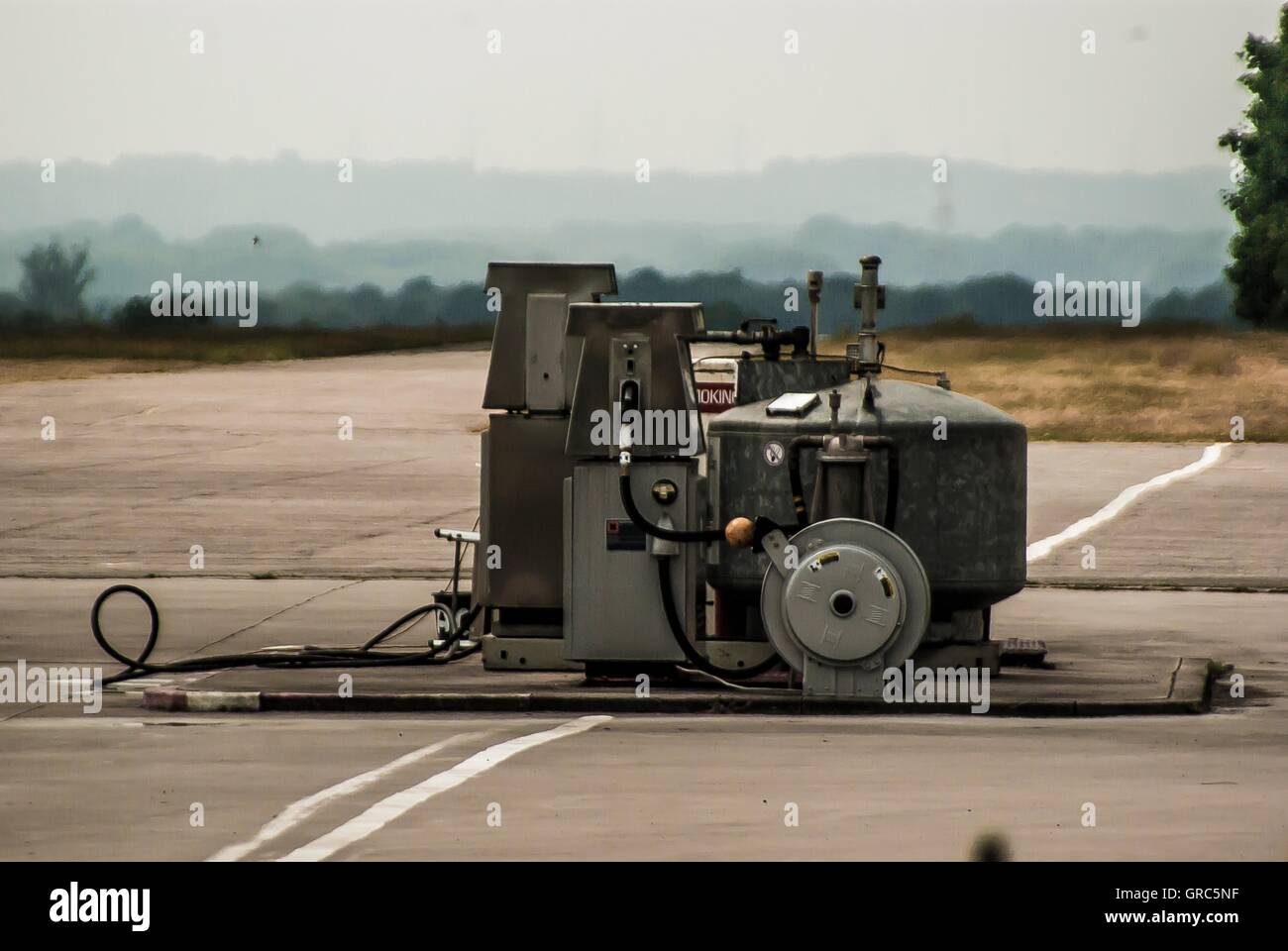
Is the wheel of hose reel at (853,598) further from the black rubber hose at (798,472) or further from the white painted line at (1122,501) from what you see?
the white painted line at (1122,501)

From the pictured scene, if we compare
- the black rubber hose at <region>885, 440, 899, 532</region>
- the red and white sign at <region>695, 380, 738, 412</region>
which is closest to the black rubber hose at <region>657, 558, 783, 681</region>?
the black rubber hose at <region>885, 440, 899, 532</region>

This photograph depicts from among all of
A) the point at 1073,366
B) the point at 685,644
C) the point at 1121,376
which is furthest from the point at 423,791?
the point at 1073,366

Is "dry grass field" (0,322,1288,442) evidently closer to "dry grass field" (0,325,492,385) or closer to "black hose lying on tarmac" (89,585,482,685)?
"dry grass field" (0,325,492,385)

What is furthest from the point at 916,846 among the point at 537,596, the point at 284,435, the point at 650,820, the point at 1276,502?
the point at 284,435

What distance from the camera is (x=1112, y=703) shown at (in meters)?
14.7

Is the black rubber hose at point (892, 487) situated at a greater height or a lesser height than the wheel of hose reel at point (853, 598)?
greater

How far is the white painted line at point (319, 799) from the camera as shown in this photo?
10.3 m

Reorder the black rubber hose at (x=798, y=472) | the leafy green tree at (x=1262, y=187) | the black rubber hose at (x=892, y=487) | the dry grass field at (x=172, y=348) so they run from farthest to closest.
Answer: the leafy green tree at (x=1262, y=187) → the dry grass field at (x=172, y=348) → the black rubber hose at (x=892, y=487) → the black rubber hose at (x=798, y=472)

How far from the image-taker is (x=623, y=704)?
14.6 m

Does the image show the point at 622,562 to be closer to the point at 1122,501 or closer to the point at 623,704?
the point at 623,704

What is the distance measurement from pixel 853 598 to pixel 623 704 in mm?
1508

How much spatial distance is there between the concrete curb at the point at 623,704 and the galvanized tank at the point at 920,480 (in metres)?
0.97

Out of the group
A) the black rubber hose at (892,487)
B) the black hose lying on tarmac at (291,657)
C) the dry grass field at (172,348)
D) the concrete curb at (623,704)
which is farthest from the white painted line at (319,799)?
the dry grass field at (172,348)

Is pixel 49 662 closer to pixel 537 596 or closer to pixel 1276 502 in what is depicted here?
pixel 537 596
